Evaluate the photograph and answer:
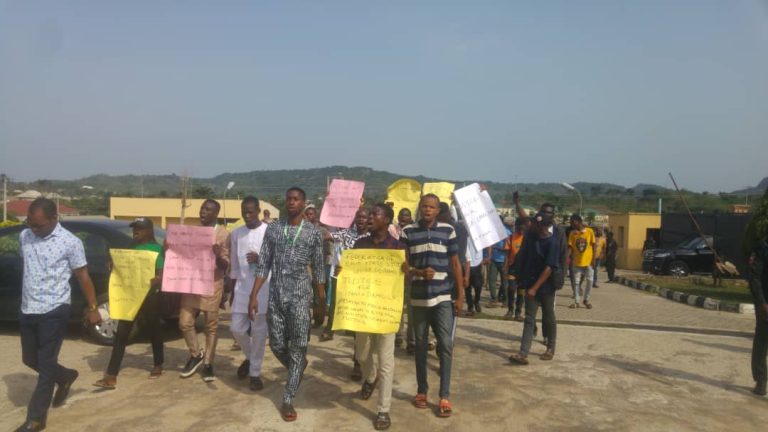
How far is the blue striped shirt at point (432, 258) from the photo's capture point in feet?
16.5

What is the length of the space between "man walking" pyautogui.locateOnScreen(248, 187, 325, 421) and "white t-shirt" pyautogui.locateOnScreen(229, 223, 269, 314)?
0.67 metres

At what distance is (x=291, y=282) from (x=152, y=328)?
2.05m

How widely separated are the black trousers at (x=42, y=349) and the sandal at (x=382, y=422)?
2.54 meters

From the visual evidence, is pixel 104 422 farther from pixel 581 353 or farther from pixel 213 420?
pixel 581 353

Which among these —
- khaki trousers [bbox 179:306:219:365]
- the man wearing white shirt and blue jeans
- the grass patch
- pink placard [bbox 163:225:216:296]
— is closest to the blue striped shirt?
the man wearing white shirt and blue jeans

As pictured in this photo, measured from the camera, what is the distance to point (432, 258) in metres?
5.07

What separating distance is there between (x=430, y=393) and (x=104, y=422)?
282cm

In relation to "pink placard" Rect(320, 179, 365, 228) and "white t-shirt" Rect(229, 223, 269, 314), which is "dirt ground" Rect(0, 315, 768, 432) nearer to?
"white t-shirt" Rect(229, 223, 269, 314)

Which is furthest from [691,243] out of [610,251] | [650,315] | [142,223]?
[142,223]

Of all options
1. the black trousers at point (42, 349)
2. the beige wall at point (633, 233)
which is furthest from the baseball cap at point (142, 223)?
the beige wall at point (633, 233)

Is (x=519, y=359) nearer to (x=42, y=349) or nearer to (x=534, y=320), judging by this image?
(x=534, y=320)

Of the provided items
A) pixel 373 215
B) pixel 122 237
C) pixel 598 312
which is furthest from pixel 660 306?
pixel 122 237

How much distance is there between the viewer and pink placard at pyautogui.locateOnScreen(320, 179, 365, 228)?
8.05m

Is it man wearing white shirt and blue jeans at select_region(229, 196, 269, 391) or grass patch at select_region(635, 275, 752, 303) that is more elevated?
man wearing white shirt and blue jeans at select_region(229, 196, 269, 391)
